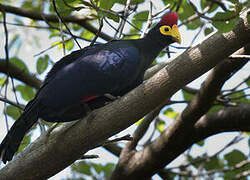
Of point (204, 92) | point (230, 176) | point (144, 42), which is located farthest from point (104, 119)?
point (230, 176)

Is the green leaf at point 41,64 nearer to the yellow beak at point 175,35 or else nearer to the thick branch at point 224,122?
the yellow beak at point 175,35

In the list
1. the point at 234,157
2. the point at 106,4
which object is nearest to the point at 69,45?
the point at 106,4

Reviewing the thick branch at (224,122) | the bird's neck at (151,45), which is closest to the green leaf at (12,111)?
the bird's neck at (151,45)

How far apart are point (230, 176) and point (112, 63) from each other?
1969 mm

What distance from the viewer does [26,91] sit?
432 centimetres

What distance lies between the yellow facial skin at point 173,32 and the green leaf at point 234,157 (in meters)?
1.43

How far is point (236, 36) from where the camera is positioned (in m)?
2.25

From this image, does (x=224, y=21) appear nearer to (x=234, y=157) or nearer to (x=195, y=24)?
(x=195, y=24)

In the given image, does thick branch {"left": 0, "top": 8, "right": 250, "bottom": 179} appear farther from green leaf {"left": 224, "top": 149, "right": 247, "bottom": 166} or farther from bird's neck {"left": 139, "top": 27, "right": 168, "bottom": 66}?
green leaf {"left": 224, "top": 149, "right": 247, "bottom": 166}

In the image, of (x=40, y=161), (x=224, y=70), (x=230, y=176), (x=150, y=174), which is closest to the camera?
(x=40, y=161)

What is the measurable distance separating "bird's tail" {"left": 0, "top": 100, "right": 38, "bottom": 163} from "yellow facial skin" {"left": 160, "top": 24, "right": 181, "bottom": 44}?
1.34 m

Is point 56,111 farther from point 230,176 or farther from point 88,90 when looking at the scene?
point 230,176

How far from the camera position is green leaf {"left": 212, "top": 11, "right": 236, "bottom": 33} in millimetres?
2047

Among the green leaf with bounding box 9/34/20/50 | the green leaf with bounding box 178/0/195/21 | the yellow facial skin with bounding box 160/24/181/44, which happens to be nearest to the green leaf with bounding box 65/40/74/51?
the yellow facial skin with bounding box 160/24/181/44
